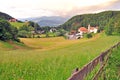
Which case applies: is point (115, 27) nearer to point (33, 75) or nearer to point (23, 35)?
point (23, 35)

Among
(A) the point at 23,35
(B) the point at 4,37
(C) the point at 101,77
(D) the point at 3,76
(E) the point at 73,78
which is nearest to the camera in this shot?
(E) the point at 73,78

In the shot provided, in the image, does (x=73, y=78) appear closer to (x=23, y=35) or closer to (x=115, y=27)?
(x=115, y=27)

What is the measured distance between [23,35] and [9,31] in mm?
57748

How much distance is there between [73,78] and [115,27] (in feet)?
385

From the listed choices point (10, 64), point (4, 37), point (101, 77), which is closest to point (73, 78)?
point (101, 77)

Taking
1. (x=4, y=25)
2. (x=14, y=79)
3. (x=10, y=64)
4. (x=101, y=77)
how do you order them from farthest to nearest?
(x=4, y=25), (x=10, y=64), (x=14, y=79), (x=101, y=77)

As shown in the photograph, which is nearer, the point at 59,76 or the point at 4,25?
the point at 59,76

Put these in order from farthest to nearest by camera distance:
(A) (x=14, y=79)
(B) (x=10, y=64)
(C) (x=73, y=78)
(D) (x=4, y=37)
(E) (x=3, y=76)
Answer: (D) (x=4, y=37), (B) (x=10, y=64), (E) (x=3, y=76), (A) (x=14, y=79), (C) (x=73, y=78)

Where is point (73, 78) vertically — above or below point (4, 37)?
above

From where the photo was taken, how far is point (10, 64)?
54.0ft

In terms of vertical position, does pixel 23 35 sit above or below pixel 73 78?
below

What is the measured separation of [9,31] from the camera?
9594 centimetres

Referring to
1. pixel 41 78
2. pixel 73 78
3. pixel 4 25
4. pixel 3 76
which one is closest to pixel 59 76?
pixel 41 78

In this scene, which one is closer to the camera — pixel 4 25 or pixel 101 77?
pixel 101 77
